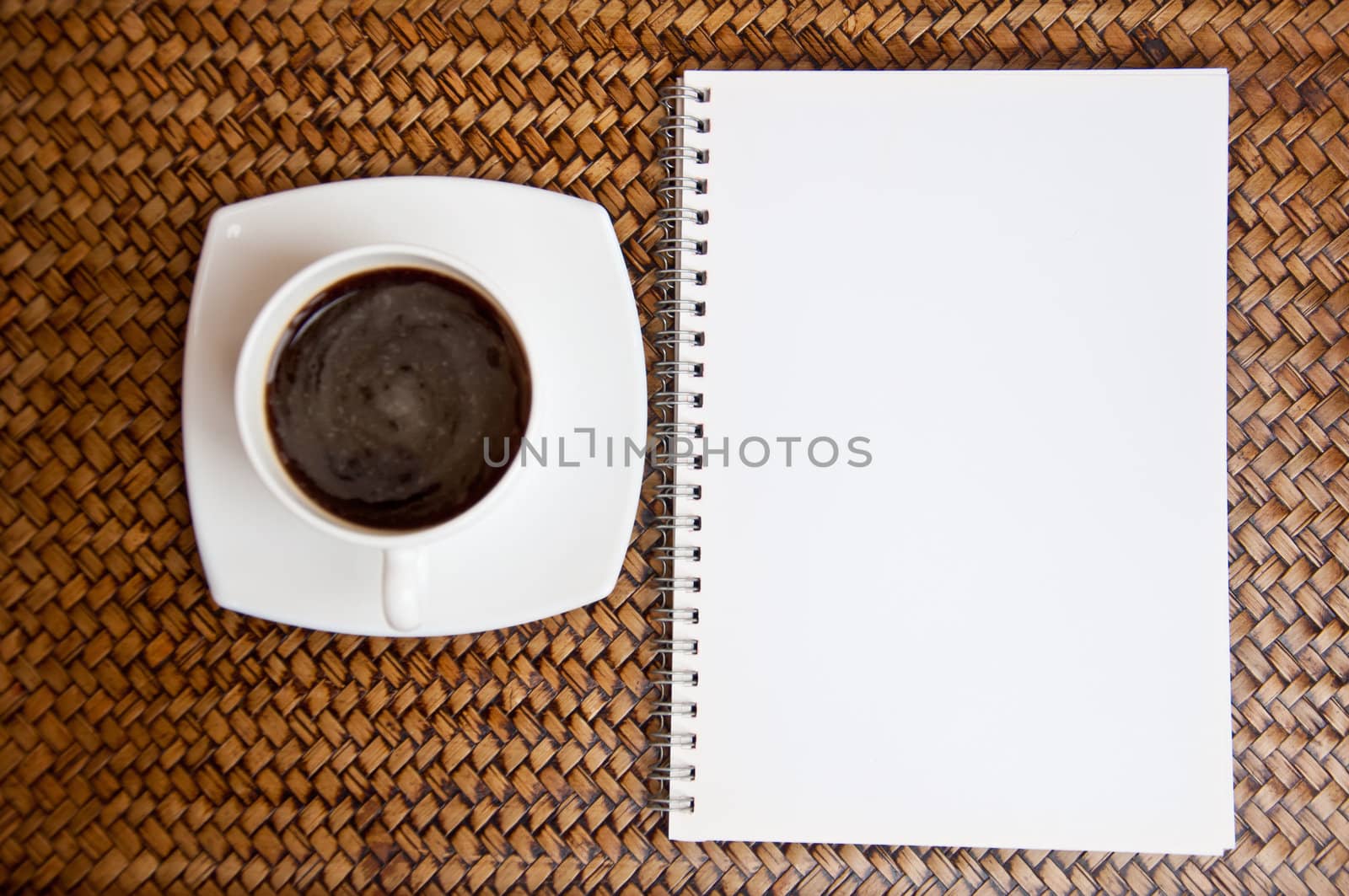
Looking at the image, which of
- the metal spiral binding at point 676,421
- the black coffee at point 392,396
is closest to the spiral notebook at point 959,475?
the metal spiral binding at point 676,421

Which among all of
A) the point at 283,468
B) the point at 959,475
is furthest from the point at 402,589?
the point at 959,475

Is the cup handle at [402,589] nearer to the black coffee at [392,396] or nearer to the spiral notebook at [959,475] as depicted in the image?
the black coffee at [392,396]

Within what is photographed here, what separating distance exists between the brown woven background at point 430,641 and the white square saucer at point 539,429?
1.9 inches

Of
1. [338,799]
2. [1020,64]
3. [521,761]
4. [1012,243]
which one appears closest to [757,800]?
[521,761]

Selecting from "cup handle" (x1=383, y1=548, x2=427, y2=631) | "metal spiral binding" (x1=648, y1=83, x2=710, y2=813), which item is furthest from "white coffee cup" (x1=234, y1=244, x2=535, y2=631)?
"metal spiral binding" (x1=648, y1=83, x2=710, y2=813)

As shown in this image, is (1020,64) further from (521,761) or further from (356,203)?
(521,761)

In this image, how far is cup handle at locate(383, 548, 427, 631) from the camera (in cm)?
40

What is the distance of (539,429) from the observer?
447 millimetres

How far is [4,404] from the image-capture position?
50cm

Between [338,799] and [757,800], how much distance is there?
23cm

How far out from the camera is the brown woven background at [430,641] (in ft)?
1.63

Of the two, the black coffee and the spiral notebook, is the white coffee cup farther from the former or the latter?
the spiral notebook

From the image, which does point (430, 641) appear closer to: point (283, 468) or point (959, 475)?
point (283, 468)

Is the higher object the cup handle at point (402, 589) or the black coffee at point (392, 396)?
the black coffee at point (392, 396)
